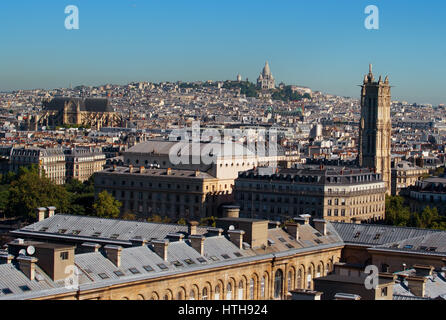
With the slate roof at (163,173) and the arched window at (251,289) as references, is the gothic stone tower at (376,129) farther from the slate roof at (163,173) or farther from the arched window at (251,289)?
the arched window at (251,289)

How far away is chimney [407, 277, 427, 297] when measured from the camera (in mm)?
29453

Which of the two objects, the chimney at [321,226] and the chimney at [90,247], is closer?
the chimney at [90,247]

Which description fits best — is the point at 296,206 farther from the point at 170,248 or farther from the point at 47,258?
the point at 47,258

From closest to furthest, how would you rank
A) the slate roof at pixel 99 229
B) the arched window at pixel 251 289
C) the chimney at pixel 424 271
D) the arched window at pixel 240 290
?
1. the chimney at pixel 424 271
2. the arched window at pixel 240 290
3. the arched window at pixel 251 289
4. the slate roof at pixel 99 229

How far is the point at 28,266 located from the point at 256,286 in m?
10.4

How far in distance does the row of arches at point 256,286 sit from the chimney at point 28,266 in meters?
3.80

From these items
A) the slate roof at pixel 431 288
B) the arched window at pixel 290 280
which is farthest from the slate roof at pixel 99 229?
the slate roof at pixel 431 288

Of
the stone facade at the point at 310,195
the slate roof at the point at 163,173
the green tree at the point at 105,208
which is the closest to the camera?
the green tree at the point at 105,208

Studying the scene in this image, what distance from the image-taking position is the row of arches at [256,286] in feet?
104

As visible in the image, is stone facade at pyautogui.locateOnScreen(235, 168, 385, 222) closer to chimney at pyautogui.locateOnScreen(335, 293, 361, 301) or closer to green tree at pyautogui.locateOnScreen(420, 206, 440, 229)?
green tree at pyautogui.locateOnScreen(420, 206, 440, 229)
